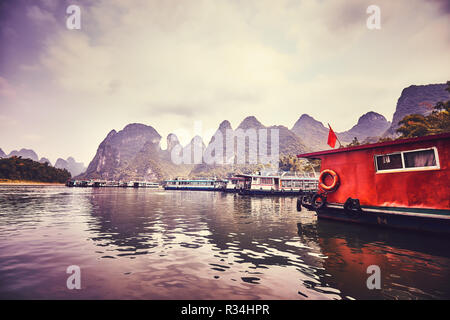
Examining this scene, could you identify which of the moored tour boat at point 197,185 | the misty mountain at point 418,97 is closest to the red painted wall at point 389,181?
the moored tour boat at point 197,185

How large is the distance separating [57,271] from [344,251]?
9168 millimetres

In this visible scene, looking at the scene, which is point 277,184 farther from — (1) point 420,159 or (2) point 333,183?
(1) point 420,159

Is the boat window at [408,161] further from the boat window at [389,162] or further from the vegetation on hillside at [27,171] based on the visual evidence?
A: the vegetation on hillside at [27,171]

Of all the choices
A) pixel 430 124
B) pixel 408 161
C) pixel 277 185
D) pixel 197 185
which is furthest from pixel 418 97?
pixel 408 161

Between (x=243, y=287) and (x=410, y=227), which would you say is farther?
(x=410, y=227)

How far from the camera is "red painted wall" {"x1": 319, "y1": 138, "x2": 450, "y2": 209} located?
9.68 meters

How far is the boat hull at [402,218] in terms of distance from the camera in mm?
9547

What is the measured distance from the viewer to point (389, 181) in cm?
1152

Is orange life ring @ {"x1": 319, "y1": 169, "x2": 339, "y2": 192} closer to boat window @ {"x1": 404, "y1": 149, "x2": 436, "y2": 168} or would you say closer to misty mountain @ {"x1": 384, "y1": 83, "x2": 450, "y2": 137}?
boat window @ {"x1": 404, "y1": 149, "x2": 436, "y2": 168}

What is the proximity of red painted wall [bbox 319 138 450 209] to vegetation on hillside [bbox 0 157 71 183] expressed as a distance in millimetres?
133248

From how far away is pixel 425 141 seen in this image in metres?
10.3

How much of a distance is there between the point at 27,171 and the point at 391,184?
461ft

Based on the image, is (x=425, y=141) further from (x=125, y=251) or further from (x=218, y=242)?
(x=125, y=251)
